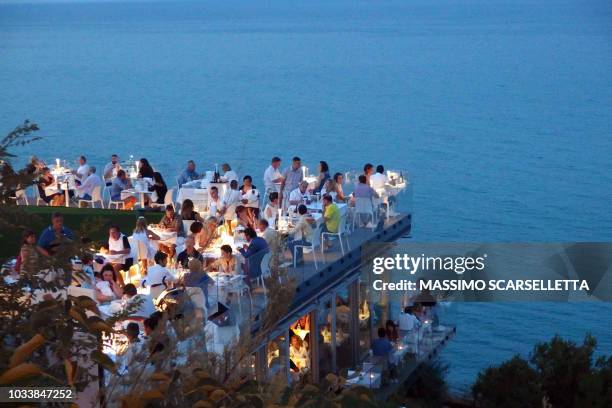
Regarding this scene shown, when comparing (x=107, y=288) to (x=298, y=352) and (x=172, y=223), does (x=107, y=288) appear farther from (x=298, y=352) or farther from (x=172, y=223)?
(x=298, y=352)

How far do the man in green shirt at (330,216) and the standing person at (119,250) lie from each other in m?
3.22

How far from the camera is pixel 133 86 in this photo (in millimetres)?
88500

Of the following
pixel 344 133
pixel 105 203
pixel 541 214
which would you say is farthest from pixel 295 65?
pixel 105 203

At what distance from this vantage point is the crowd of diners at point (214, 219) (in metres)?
13.6

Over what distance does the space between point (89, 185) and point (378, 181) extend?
18.0ft

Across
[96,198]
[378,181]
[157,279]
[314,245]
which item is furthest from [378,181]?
[157,279]

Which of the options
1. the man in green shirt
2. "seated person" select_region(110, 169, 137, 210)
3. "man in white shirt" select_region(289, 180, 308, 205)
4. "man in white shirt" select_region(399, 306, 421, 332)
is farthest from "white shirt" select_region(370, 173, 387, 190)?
"seated person" select_region(110, 169, 137, 210)

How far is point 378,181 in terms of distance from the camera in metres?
20.1

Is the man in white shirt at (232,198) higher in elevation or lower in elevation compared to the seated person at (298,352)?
higher

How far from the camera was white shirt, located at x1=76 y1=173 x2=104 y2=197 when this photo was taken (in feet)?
72.0

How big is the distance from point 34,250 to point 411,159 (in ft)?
155

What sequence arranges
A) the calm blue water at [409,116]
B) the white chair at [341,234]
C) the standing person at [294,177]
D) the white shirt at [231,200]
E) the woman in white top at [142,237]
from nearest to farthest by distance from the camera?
the woman in white top at [142,237]
the white chair at [341,234]
the white shirt at [231,200]
the standing person at [294,177]
the calm blue water at [409,116]

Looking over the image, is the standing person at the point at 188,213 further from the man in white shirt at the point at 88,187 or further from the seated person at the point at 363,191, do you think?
the man in white shirt at the point at 88,187

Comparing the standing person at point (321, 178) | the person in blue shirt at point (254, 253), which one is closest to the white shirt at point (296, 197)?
the standing person at point (321, 178)
